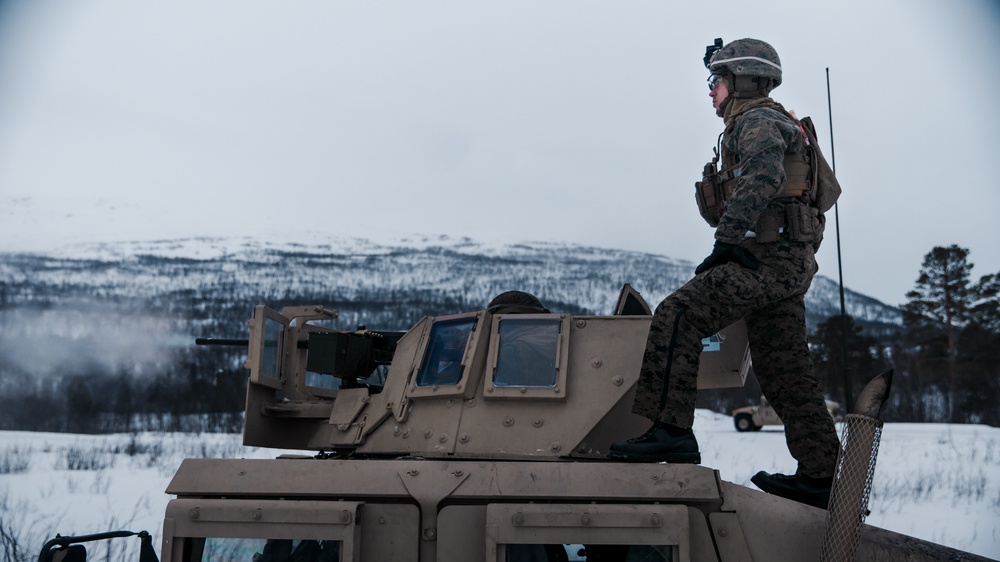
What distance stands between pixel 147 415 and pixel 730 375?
62.4 feet

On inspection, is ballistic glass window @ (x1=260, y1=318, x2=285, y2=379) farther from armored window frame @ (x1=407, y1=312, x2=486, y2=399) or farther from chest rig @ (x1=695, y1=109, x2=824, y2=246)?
chest rig @ (x1=695, y1=109, x2=824, y2=246)

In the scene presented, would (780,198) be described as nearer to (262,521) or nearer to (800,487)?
(800,487)

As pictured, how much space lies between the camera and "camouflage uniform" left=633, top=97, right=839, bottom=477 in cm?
423

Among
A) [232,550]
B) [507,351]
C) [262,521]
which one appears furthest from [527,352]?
[232,550]

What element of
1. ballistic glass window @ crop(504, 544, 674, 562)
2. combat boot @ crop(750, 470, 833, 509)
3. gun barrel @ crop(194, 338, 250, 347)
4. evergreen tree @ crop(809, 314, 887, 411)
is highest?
evergreen tree @ crop(809, 314, 887, 411)

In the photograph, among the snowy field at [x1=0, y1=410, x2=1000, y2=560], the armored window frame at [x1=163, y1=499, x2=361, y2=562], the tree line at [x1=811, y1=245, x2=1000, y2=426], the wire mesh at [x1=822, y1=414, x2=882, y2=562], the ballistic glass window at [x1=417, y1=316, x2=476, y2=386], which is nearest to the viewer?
the wire mesh at [x1=822, y1=414, x2=882, y2=562]

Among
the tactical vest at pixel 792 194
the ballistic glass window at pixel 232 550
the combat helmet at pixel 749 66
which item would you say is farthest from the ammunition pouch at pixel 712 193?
the ballistic glass window at pixel 232 550

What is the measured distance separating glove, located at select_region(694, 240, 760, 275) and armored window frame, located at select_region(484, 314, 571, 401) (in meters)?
0.84

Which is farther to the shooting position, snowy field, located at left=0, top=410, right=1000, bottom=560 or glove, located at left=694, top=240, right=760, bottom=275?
snowy field, located at left=0, top=410, right=1000, bottom=560

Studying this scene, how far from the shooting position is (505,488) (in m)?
3.92

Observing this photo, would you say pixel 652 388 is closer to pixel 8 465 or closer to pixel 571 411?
pixel 571 411

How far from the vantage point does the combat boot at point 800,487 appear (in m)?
4.36

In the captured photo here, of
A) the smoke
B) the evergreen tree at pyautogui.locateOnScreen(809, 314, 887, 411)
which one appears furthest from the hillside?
the evergreen tree at pyautogui.locateOnScreen(809, 314, 887, 411)

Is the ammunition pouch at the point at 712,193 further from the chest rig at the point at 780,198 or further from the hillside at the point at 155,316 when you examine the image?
the hillside at the point at 155,316
